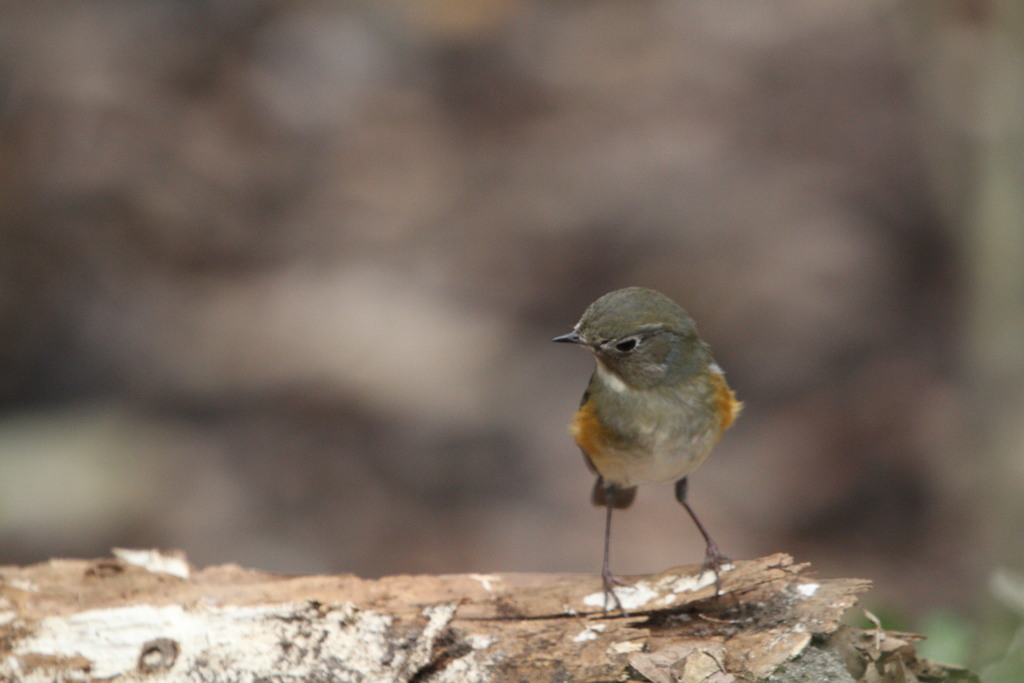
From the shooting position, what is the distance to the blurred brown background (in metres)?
7.39

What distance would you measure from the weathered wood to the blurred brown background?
2417 millimetres

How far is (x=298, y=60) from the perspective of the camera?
995cm

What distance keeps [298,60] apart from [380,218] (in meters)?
1.90

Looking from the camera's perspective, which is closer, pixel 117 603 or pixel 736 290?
pixel 117 603

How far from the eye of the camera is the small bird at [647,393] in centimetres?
412

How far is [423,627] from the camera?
3.93m

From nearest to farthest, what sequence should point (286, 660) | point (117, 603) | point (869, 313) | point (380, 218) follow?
point (286, 660) → point (117, 603) → point (869, 313) → point (380, 218)

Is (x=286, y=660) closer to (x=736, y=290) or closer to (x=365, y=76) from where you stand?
(x=736, y=290)

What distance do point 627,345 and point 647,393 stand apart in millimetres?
263

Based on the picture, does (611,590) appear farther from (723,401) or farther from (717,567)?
(723,401)

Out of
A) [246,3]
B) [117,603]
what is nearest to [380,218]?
[246,3]

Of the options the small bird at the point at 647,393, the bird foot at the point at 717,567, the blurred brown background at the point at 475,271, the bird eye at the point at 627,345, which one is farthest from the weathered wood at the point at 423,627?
the blurred brown background at the point at 475,271

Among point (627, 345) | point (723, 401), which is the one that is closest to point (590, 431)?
point (627, 345)

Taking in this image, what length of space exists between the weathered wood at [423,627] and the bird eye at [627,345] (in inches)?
34.9
